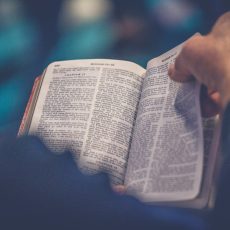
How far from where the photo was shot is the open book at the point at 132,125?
0.68 metres

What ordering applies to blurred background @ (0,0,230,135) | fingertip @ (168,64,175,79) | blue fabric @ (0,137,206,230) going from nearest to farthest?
blue fabric @ (0,137,206,230), fingertip @ (168,64,175,79), blurred background @ (0,0,230,135)

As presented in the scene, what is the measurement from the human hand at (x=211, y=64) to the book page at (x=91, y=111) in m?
0.15

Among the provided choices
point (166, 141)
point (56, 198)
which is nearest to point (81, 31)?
point (166, 141)

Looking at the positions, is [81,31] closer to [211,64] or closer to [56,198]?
[211,64]

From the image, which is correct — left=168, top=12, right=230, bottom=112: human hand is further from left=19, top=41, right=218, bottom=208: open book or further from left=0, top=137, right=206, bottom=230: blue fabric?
left=0, top=137, right=206, bottom=230: blue fabric

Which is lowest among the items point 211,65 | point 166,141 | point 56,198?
point 56,198

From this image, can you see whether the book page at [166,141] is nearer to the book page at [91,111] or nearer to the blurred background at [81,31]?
the book page at [91,111]

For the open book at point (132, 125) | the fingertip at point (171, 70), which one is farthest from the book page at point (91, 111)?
the fingertip at point (171, 70)

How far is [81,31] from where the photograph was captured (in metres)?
1.10

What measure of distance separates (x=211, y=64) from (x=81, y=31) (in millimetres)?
492

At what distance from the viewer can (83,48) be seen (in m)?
1.07

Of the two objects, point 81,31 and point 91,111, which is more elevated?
point 81,31

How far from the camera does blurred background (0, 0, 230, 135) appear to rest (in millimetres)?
1023

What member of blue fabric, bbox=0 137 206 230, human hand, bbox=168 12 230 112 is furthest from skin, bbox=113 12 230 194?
blue fabric, bbox=0 137 206 230
